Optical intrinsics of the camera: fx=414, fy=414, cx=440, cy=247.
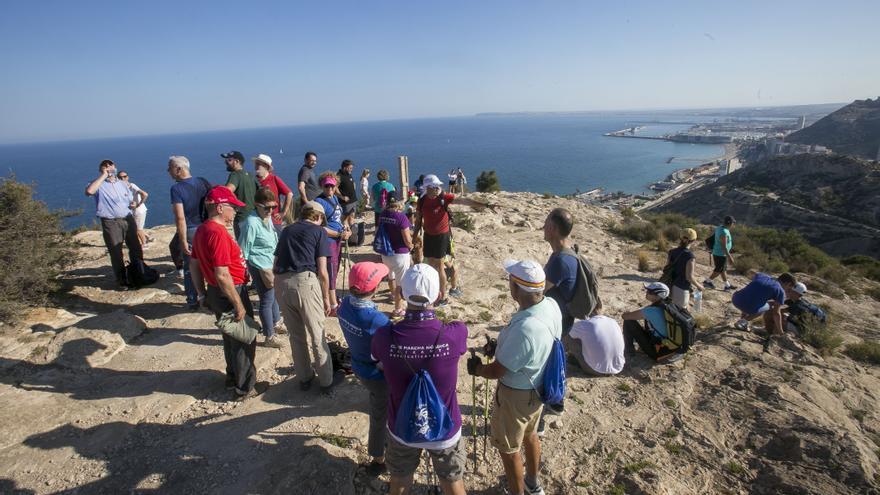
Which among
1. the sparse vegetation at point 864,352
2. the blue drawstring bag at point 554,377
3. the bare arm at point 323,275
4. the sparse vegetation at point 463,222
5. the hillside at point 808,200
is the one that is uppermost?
the bare arm at point 323,275

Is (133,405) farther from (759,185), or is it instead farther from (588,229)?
(759,185)

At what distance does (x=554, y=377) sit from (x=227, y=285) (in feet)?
10.1

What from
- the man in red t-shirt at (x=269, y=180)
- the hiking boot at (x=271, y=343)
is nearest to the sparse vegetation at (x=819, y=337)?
the hiking boot at (x=271, y=343)

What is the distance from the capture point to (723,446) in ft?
13.6

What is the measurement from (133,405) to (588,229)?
43.1 ft

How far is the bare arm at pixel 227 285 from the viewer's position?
388cm

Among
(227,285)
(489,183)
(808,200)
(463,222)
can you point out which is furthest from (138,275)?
(808,200)

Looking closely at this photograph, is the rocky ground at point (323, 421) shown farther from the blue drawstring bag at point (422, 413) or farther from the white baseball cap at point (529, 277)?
the white baseball cap at point (529, 277)

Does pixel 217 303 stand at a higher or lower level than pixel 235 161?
lower

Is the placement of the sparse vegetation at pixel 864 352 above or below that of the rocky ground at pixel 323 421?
below

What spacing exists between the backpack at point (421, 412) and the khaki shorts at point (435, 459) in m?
0.17

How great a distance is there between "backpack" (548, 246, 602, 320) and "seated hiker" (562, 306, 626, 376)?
1.57ft

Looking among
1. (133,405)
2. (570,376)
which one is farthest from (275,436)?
(570,376)

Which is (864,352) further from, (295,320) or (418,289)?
(295,320)
